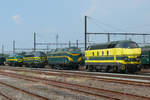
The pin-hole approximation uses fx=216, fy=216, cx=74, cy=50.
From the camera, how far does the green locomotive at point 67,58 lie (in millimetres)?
27828

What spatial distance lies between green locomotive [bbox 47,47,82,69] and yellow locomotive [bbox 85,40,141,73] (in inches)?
192

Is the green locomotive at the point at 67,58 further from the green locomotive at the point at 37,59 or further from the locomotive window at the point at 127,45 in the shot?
the locomotive window at the point at 127,45

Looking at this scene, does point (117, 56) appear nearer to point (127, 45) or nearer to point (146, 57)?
point (127, 45)

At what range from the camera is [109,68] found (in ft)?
71.6

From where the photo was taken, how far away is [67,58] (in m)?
27.8

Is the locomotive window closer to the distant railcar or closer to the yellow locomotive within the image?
the yellow locomotive

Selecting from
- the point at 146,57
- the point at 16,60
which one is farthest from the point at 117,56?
the point at 16,60

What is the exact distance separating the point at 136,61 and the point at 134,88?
8261 millimetres

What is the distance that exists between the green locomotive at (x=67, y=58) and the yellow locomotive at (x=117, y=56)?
16.0 ft

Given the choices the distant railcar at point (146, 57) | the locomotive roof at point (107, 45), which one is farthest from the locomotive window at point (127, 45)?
the distant railcar at point (146, 57)

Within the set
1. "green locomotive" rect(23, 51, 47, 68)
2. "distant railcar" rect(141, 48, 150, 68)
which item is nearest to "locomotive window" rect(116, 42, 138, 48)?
"distant railcar" rect(141, 48, 150, 68)

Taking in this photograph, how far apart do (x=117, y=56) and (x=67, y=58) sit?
920cm

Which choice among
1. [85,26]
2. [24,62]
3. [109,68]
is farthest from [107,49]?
[24,62]

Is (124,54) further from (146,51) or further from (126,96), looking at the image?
(126,96)
